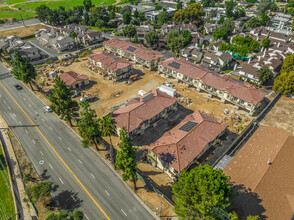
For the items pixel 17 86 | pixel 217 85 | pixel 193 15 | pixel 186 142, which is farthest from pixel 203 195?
pixel 193 15

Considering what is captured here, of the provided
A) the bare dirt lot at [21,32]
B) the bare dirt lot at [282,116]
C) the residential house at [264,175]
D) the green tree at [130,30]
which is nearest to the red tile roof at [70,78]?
the green tree at [130,30]

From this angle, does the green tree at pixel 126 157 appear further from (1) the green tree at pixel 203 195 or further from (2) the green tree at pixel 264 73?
(2) the green tree at pixel 264 73

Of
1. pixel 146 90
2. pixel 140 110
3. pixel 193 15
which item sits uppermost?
pixel 193 15

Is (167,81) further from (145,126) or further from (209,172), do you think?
(209,172)

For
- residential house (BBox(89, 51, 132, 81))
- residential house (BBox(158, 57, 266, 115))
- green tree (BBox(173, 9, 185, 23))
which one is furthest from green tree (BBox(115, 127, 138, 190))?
green tree (BBox(173, 9, 185, 23))

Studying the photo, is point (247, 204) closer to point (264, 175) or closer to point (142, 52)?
point (264, 175)

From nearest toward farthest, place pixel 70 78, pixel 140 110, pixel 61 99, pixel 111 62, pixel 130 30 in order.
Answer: pixel 61 99, pixel 140 110, pixel 70 78, pixel 111 62, pixel 130 30

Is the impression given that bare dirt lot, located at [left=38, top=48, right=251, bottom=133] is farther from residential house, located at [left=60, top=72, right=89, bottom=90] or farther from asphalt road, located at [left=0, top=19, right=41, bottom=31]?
asphalt road, located at [left=0, top=19, right=41, bottom=31]
